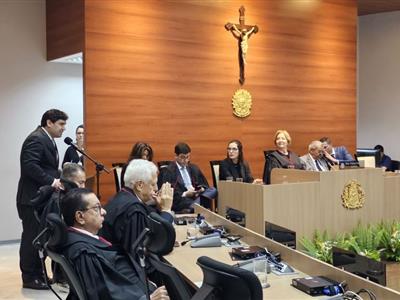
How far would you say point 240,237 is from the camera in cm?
318

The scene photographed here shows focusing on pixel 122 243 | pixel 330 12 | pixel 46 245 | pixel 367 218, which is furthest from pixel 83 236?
pixel 330 12

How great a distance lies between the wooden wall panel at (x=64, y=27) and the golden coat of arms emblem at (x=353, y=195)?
3607 mm

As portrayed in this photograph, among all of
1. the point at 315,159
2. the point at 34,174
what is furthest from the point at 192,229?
the point at 315,159

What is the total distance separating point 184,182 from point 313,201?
207 centimetres

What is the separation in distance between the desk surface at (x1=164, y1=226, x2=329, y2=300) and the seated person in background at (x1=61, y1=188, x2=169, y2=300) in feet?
0.69

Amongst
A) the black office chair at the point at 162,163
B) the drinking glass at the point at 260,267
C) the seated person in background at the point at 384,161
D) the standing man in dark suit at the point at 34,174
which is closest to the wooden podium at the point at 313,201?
the drinking glass at the point at 260,267

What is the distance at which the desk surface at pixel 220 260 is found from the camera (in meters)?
Result: 2.08

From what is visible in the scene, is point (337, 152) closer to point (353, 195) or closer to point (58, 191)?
point (353, 195)

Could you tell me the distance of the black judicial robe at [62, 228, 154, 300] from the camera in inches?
83.0

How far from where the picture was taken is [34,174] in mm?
4500

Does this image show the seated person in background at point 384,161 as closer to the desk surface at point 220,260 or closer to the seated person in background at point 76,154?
the seated person in background at point 76,154

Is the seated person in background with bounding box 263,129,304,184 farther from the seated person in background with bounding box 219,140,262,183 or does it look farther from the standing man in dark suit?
the standing man in dark suit

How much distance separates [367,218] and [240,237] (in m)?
1.42

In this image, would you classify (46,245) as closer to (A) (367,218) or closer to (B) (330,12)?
(A) (367,218)
